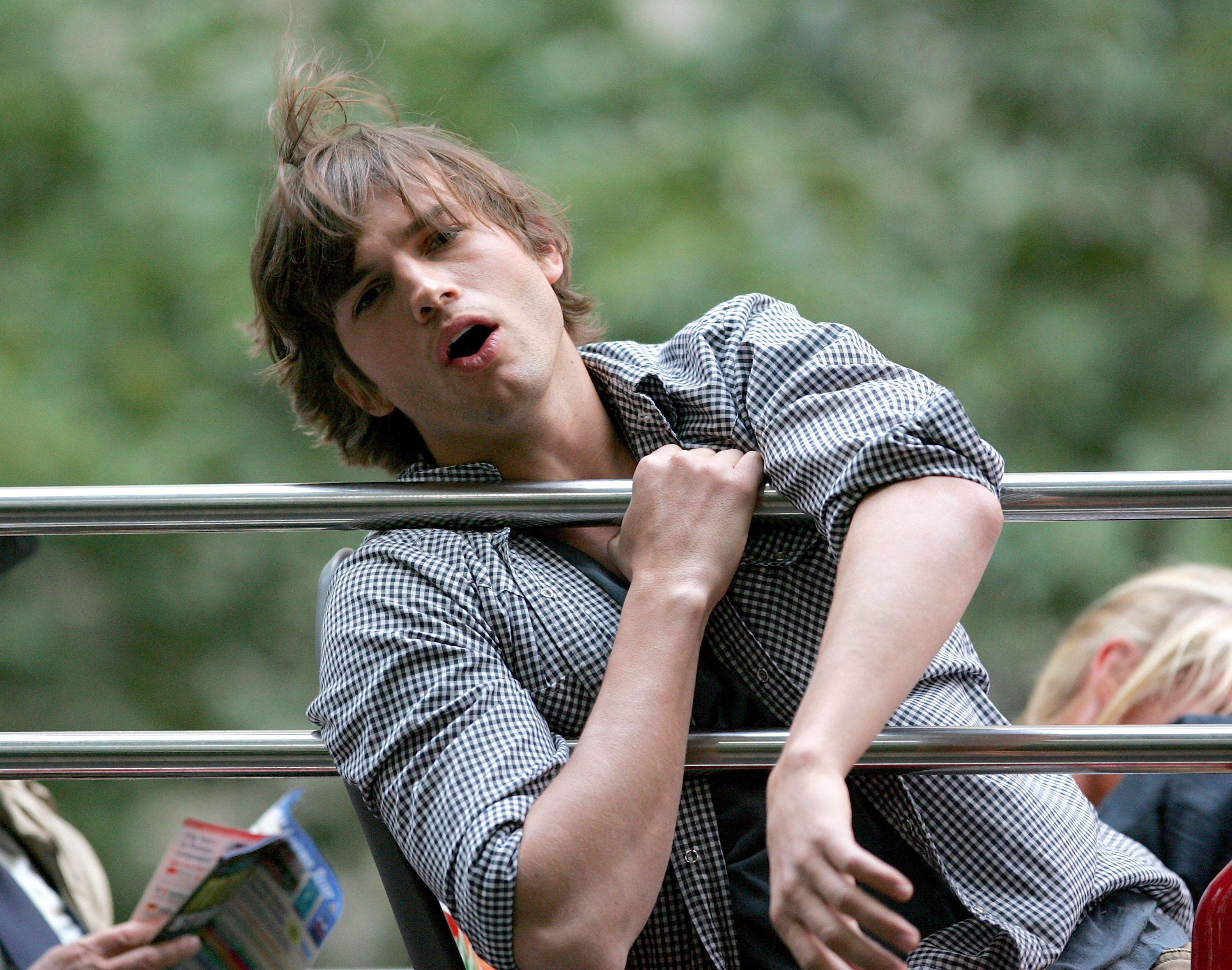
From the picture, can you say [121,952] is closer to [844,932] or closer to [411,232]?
[411,232]

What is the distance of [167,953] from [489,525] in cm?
72

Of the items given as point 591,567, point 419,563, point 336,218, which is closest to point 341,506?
point 419,563

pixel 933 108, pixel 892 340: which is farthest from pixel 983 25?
pixel 892 340

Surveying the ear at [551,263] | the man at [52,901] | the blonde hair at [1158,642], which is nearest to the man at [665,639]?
the ear at [551,263]

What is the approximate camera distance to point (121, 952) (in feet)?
5.17

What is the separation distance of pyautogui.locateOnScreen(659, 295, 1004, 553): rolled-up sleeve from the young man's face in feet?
0.47

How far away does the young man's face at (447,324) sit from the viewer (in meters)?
1.27

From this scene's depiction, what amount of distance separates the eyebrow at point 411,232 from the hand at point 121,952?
72 cm

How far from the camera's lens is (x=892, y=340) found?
3381mm

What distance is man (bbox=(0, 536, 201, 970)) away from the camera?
4.93 feet

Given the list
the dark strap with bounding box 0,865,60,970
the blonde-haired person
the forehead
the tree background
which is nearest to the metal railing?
the forehead

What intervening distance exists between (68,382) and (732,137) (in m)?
1.79

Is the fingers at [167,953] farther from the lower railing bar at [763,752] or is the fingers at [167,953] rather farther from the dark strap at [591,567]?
the dark strap at [591,567]

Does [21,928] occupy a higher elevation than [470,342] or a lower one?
lower
